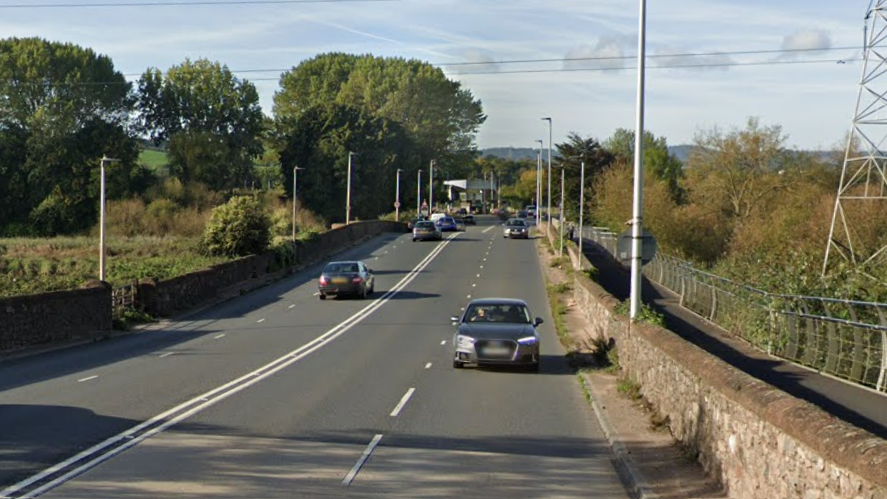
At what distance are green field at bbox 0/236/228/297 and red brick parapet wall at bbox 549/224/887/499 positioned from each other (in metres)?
30.5

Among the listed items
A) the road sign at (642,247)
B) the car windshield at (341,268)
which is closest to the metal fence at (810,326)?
the road sign at (642,247)

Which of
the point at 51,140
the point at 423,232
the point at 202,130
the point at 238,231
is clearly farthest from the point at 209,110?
the point at 238,231

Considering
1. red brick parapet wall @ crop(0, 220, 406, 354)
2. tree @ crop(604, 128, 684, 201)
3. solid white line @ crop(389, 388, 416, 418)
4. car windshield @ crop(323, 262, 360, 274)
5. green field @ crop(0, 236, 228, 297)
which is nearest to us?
solid white line @ crop(389, 388, 416, 418)

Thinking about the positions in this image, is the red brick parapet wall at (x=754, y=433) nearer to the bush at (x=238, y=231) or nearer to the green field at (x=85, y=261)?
the green field at (x=85, y=261)

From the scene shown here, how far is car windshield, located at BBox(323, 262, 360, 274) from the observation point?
38625 mm

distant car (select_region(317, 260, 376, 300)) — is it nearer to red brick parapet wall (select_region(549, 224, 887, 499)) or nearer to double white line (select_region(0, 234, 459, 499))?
double white line (select_region(0, 234, 459, 499))

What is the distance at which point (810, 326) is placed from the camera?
792 inches

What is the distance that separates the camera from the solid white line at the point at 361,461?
10.4 metres

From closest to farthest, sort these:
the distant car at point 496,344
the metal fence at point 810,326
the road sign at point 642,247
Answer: the metal fence at point 810,326 → the road sign at point 642,247 → the distant car at point 496,344

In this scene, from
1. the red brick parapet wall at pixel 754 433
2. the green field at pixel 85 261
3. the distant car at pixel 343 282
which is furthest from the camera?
the green field at pixel 85 261

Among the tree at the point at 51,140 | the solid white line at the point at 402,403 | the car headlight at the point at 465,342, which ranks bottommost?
the solid white line at the point at 402,403

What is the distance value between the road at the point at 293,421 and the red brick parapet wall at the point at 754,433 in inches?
44.9

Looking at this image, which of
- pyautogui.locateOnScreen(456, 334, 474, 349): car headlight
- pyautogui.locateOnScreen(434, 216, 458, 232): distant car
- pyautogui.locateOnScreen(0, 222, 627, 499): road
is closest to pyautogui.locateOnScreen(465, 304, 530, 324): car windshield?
pyautogui.locateOnScreen(456, 334, 474, 349): car headlight

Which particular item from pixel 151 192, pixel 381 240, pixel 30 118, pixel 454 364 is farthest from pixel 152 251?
pixel 454 364
